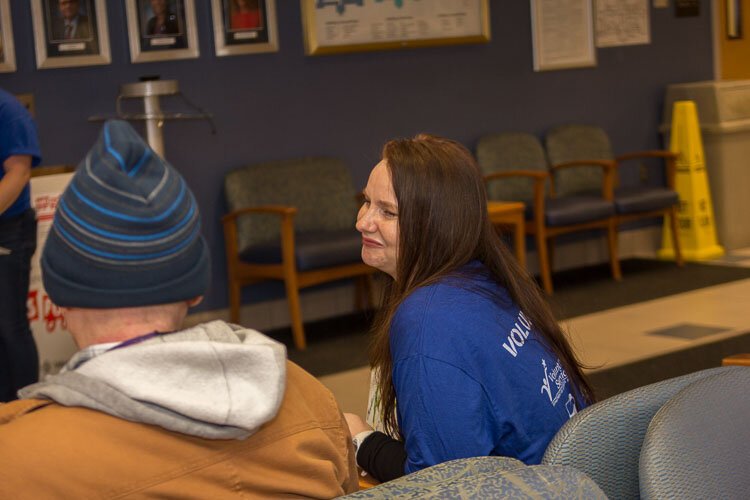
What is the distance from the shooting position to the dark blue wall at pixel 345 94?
5672mm

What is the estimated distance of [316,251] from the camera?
563cm

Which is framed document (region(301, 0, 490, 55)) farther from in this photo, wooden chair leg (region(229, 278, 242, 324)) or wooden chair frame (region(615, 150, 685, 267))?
wooden chair leg (region(229, 278, 242, 324))

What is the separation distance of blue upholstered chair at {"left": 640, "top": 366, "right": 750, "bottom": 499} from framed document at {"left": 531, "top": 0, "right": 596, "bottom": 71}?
6.07 metres

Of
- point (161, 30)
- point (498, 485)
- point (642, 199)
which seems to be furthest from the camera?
point (642, 199)

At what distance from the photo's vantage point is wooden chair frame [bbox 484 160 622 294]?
6.59 m

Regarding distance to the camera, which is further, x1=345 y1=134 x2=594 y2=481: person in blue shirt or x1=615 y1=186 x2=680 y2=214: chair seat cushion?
x1=615 y1=186 x2=680 y2=214: chair seat cushion

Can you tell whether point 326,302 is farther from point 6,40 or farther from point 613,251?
point 6,40

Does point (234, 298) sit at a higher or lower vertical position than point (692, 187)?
lower

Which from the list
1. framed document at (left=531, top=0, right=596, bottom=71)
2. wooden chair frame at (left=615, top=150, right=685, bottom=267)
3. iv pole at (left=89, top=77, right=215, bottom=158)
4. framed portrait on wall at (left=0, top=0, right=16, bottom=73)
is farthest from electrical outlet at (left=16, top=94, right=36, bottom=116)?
wooden chair frame at (left=615, top=150, right=685, bottom=267)

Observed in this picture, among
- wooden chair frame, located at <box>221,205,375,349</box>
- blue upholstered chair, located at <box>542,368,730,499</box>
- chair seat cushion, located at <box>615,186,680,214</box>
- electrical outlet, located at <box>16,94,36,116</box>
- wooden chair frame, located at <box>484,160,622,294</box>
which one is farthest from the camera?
chair seat cushion, located at <box>615,186,680,214</box>

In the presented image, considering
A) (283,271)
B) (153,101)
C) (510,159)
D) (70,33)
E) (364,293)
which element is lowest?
(364,293)

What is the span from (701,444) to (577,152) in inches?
245

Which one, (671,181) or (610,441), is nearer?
(610,441)

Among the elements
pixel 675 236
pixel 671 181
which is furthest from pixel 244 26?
pixel 675 236
